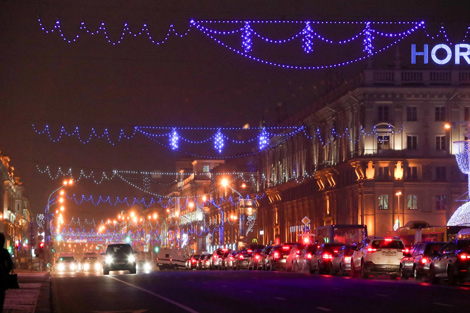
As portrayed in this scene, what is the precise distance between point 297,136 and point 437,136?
89.7 ft

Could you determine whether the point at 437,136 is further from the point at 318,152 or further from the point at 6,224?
the point at 6,224

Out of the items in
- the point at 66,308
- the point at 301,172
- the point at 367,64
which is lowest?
the point at 66,308

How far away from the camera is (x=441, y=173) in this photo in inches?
3733

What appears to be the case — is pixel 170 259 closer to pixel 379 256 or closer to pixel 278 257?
pixel 278 257

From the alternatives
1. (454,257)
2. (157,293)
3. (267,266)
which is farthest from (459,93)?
(157,293)

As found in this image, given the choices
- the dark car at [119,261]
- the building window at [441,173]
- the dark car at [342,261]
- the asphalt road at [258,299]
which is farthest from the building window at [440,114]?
the asphalt road at [258,299]

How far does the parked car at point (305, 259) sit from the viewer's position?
54.3m

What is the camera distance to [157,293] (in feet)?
96.7

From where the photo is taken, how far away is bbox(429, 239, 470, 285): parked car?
114ft

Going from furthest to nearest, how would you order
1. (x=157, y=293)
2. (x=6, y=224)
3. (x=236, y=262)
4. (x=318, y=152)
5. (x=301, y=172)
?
(x=6, y=224) → (x=301, y=172) → (x=318, y=152) → (x=236, y=262) → (x=157, y=293)

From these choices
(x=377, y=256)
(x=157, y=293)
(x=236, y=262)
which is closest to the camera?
(x=157, y=293)

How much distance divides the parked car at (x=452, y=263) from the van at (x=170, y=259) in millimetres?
51095

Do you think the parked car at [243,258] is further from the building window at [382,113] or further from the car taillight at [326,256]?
the building window at [382,113]

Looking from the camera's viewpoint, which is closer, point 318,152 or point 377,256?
point 377,256
